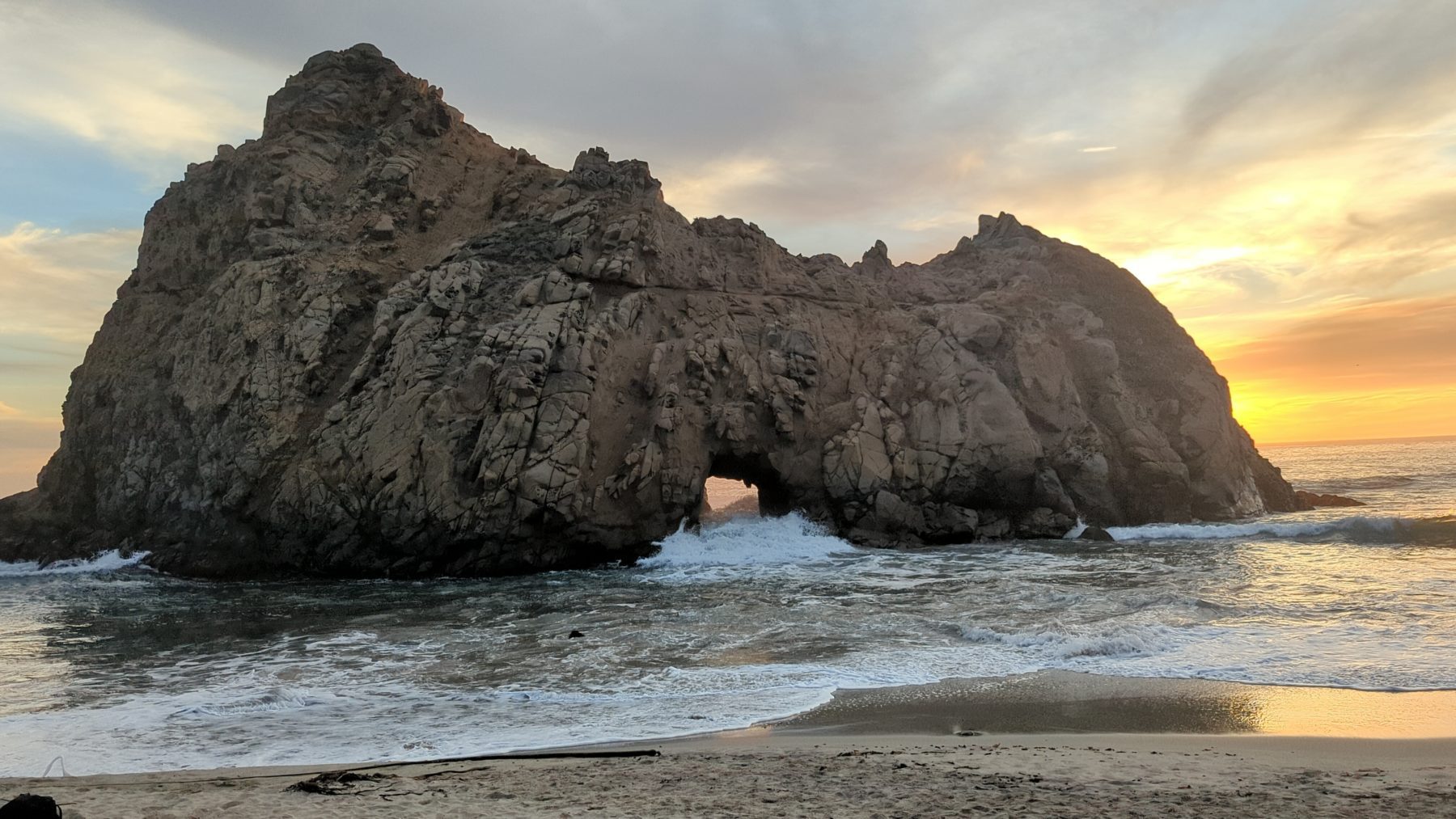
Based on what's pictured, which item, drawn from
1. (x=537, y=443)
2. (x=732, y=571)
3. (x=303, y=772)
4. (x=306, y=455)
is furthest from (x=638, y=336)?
(x=303, y=772)

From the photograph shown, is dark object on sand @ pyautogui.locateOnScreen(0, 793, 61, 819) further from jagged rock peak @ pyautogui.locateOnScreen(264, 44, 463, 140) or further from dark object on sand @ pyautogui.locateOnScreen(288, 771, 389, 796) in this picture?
jagged rock peak @ pyautogui.locateOnScreen(264, 44, 463, 140)

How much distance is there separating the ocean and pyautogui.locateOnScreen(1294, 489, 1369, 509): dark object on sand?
1036 centimetres

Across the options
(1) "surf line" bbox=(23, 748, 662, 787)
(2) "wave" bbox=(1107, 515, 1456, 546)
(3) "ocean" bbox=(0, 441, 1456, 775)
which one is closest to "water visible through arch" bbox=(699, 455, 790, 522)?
(3) "ocean" bbox=(0, 441, 1456, 775)

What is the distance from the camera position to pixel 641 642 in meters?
13.0

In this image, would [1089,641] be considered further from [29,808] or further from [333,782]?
[29,808]

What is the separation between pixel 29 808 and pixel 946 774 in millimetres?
6256

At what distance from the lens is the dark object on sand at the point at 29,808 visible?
4.82 m

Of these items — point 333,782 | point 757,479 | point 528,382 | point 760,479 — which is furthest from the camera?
point 757,479

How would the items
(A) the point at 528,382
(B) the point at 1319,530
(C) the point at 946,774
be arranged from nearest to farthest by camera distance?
(C) the point at 946,774, (A) the point at 528,382, (B) the point at 1319,530

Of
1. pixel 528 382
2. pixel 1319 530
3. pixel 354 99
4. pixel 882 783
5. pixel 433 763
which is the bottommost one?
pixel 433 763

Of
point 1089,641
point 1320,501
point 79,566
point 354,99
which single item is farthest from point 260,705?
point 1320,501

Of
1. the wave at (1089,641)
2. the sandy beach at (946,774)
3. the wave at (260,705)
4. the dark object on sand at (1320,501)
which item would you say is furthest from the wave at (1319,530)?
the wave at (260,705)

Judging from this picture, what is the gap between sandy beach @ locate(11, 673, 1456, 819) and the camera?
18.7ft

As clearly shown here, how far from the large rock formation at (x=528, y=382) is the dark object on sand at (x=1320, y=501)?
118 centimetres
